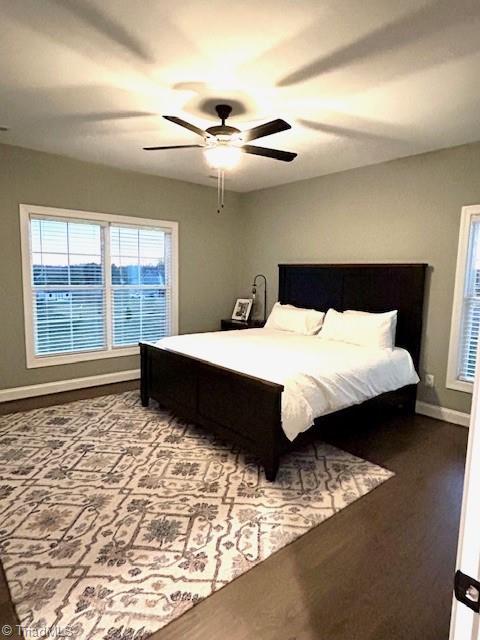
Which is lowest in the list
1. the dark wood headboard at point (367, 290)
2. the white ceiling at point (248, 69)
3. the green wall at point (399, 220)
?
the dark wood headboard at point (367, 290)

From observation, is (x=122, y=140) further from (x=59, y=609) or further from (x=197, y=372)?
(x=59, y=609)

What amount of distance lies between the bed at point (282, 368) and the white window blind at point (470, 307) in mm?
389

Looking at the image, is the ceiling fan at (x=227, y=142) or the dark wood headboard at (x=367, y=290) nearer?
the ceiling fan at (x=227, y=142)

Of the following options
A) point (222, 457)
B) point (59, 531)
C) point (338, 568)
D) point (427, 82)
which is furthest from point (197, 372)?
point (427, 82)

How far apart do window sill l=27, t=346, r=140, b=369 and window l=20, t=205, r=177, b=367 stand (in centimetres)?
1

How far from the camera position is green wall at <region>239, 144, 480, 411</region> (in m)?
3.61

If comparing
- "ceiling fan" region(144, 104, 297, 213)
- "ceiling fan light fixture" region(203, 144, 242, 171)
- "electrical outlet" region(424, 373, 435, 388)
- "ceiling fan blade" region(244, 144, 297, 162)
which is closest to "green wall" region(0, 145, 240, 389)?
"ceiling fan" region(144, 104, 297, 213)

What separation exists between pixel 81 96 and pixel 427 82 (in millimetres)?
2306

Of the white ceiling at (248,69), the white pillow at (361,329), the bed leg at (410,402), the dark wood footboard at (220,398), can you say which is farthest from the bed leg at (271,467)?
the white ceiling at (248,69)

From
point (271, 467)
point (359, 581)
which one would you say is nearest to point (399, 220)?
point (271, 467)

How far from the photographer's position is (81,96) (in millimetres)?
2656

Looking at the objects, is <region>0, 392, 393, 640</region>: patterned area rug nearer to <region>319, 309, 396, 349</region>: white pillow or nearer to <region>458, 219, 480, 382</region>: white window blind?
<region>319, 309, 396, 349</region>: white pillow

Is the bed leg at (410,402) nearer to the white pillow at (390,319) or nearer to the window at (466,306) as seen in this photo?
the window at (466,306)

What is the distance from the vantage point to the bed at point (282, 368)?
2.58 m
